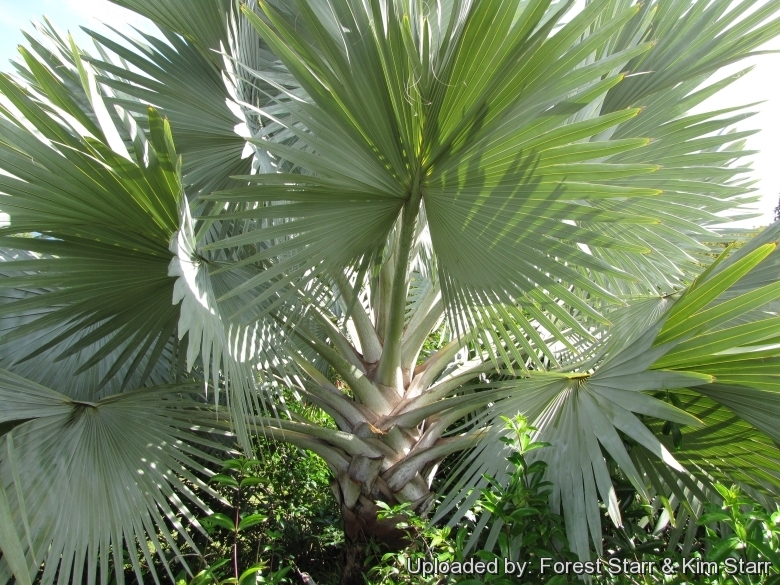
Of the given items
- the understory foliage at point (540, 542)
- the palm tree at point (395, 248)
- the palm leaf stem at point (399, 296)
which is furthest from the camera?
the palm leaf stem at point (399, 296)

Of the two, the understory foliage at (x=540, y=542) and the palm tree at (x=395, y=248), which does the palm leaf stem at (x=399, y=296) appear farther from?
the understory foliage at (x=540, y=542)

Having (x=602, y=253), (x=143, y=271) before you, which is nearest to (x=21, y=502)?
(x=143, y=271)

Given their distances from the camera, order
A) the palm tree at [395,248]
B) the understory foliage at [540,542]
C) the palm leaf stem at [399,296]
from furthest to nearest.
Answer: the palm leaf stem at [399,296] → the palm tree at [395,248] → the understory foliage at [540,542]

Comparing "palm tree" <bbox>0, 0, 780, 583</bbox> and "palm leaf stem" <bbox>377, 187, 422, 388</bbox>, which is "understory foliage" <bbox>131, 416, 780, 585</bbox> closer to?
"palm tree" <bbox>0, 0, 780, 583</bbox>

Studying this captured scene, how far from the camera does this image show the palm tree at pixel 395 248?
1479 millimetres

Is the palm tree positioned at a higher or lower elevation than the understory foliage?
higher

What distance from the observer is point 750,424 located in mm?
1558

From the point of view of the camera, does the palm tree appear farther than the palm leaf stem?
No

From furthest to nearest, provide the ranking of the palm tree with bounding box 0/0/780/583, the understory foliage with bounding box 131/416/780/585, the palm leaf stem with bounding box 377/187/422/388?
the palm leaf stem with bounding box 377/187/422/388 < the palm tree with bounding box 0/0/780/583 < the understory foliage with bounding box 131/416/780/585

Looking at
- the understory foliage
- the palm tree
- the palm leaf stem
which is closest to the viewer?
the understory foliage

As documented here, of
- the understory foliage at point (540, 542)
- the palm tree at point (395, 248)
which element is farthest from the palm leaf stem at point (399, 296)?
the understory foliage at point (540, 542)

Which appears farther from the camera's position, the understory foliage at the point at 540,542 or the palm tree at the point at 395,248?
the palm tree at the point at 395,248

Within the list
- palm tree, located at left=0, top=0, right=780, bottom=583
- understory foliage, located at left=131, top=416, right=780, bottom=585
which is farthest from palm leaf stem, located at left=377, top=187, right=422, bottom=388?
understory foliage, located at left=131, top=416, right=780, bottom=585

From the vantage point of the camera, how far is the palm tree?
148 cm
